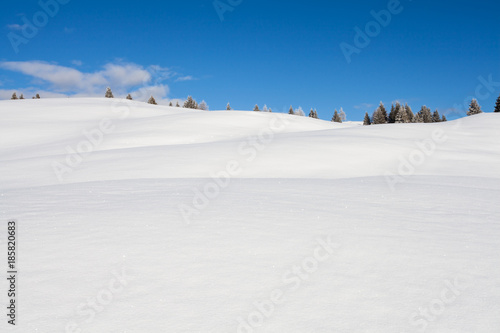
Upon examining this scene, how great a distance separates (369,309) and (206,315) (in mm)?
1357

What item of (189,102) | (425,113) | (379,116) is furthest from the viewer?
(189,102)

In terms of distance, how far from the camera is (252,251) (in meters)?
3.50

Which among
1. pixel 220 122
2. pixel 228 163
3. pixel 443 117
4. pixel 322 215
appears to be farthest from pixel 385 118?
pixel 322 215

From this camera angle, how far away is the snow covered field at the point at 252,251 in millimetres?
2480

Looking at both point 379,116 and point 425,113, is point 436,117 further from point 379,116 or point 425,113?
point 379,116

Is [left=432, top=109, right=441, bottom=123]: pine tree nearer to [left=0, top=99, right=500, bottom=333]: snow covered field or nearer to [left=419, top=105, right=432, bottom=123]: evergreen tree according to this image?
[left=419, top=105, right=432, bottom=123]: evergreen tree

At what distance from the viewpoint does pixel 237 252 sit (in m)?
3.47

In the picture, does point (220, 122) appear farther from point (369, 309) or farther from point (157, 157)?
point (369, 309)

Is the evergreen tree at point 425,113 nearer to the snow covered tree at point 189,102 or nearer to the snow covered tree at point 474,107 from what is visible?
the snow covered tree at point 474,107

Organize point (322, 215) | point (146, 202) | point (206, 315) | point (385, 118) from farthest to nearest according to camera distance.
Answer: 1. point (385, 118)
2. point (146, 202)
3. point (322, 215)
4. point (206, 315)

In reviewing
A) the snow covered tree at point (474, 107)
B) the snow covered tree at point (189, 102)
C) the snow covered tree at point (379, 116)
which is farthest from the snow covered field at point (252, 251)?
the snow covered tree at point (189, 102)

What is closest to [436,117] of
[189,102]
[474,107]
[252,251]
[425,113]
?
[425,113]

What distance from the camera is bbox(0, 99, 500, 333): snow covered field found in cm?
248

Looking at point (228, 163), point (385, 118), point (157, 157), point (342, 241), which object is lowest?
point (342, 241)
